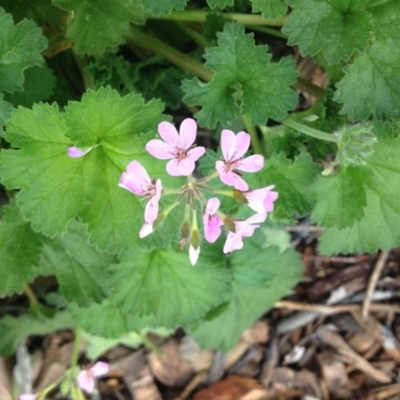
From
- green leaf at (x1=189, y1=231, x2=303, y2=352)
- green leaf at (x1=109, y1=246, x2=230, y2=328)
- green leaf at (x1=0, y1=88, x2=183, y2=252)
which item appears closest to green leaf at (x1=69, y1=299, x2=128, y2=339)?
green leaf at (x1=109, y1=246, x2=230, y2=328)

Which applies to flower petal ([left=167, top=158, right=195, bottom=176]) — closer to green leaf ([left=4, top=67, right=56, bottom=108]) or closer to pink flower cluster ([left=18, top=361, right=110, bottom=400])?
green leaf ([left=4, top=67, right=56, bottom=108])

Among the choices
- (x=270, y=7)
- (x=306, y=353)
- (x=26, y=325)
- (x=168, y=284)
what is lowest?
(x=306, y=353)

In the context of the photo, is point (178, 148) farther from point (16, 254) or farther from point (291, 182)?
point (16, 254)

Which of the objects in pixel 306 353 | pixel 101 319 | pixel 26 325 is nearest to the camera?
pixel 101 319

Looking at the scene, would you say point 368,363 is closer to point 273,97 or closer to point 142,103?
point 273,97

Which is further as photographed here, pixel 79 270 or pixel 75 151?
pixel 79 270

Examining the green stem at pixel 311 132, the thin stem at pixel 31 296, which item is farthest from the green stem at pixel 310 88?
the thin stem at pixel 31 296

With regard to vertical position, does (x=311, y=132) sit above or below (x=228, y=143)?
below

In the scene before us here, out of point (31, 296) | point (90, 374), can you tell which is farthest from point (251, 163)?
point (31, 296)

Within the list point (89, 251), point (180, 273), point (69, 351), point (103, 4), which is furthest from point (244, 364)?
point (103, 4)
